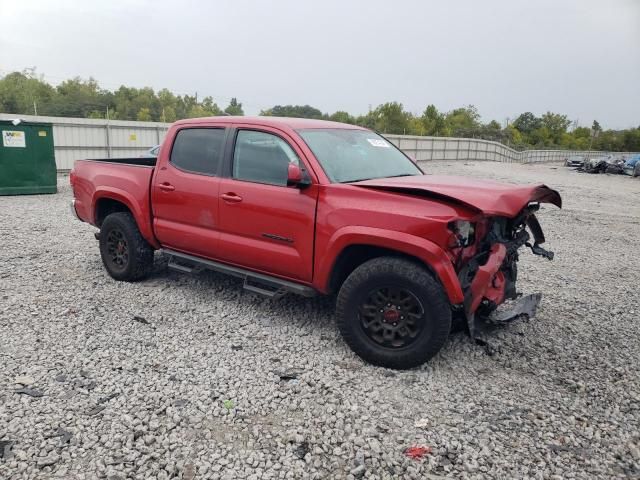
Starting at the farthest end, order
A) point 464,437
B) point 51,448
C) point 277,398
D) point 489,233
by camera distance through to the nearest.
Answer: point 489,233 → point 277,398 → point 464,437 → point 51,448

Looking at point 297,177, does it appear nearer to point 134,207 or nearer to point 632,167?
point 134,207

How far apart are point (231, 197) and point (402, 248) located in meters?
1.73

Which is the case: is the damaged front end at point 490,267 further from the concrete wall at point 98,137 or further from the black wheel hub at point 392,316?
the concrete wall at point 98,137

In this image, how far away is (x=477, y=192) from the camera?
3699 mm

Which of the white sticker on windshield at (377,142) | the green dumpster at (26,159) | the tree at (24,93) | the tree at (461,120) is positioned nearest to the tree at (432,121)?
the tree at (461,120)

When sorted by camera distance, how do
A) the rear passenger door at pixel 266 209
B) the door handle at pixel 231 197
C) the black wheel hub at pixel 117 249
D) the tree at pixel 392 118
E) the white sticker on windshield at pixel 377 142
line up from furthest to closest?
1. the tree at pixel 392 118
2. the black wheel hub at pixel 117 249
3. the white sticker on windshield at pixel 377 142
4. the door handle at pixel 231 197
5. the rear passenger door at pixel 266 209

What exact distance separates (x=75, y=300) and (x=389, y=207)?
3441 millimetres

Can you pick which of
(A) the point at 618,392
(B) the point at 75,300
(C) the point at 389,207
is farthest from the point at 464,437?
(B) the point at 75,300

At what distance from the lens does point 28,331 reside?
435cm

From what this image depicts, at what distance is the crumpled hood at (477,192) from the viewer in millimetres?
3506

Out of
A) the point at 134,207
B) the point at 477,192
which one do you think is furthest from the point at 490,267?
the point at 134,207

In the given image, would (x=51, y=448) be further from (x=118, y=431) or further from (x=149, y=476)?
(x=149, y=476)

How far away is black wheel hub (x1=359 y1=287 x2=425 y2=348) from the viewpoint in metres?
3.68

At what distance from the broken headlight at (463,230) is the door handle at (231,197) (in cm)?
193
